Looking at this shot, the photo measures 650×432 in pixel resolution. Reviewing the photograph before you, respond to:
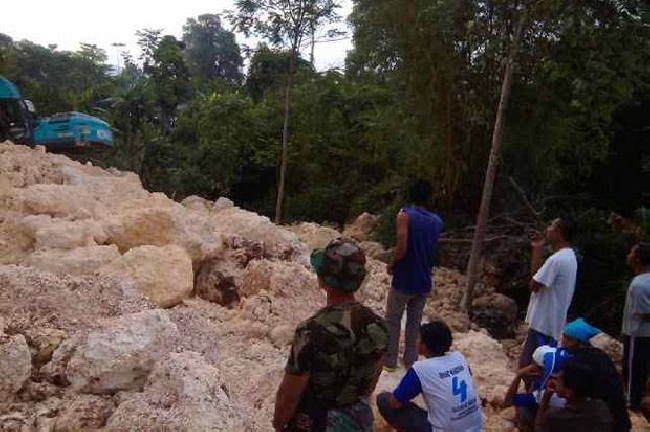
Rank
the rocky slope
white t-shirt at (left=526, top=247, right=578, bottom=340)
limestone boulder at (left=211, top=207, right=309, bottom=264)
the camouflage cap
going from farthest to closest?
1. limestone boulder at (left=211, top=207, right=309, bottom=264)
2. white t-shirt at (left=526, top=247, right=578, bottom=340)
3. the rocky slope
4. the camouflage cap

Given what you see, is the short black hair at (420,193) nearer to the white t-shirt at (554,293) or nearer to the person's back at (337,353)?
the white t-shirt at (554,293)

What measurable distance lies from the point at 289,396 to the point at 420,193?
1.90 metres

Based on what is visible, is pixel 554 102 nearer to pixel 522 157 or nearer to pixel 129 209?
pixel 522 157

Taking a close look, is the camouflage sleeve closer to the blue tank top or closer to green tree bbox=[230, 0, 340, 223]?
the blue tank top

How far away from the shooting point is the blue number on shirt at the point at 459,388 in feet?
8.54

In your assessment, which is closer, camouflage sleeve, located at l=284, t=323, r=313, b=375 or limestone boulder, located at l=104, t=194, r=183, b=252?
camouflage sleeve, located at l=284, t=323, r=313, b=375

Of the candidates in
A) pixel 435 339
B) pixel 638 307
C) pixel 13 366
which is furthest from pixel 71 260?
pixel 638 307

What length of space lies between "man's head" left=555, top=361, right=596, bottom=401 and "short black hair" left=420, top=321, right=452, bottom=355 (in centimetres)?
51

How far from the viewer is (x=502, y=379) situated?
161 inches

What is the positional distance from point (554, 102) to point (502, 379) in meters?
5.22

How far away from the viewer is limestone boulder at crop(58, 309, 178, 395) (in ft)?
8.45

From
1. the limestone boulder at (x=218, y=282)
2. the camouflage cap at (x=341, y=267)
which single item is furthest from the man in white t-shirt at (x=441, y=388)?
the limestone boulder at (x=218, y=282)

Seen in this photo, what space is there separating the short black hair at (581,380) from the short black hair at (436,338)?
526 millimetres

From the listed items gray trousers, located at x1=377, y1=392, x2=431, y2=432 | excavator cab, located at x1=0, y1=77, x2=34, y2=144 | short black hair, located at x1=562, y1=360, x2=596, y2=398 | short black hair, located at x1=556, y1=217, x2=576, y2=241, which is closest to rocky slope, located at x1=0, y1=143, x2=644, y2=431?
gray trousers, located at x1=377, y1=392, x2=431, y2=432
